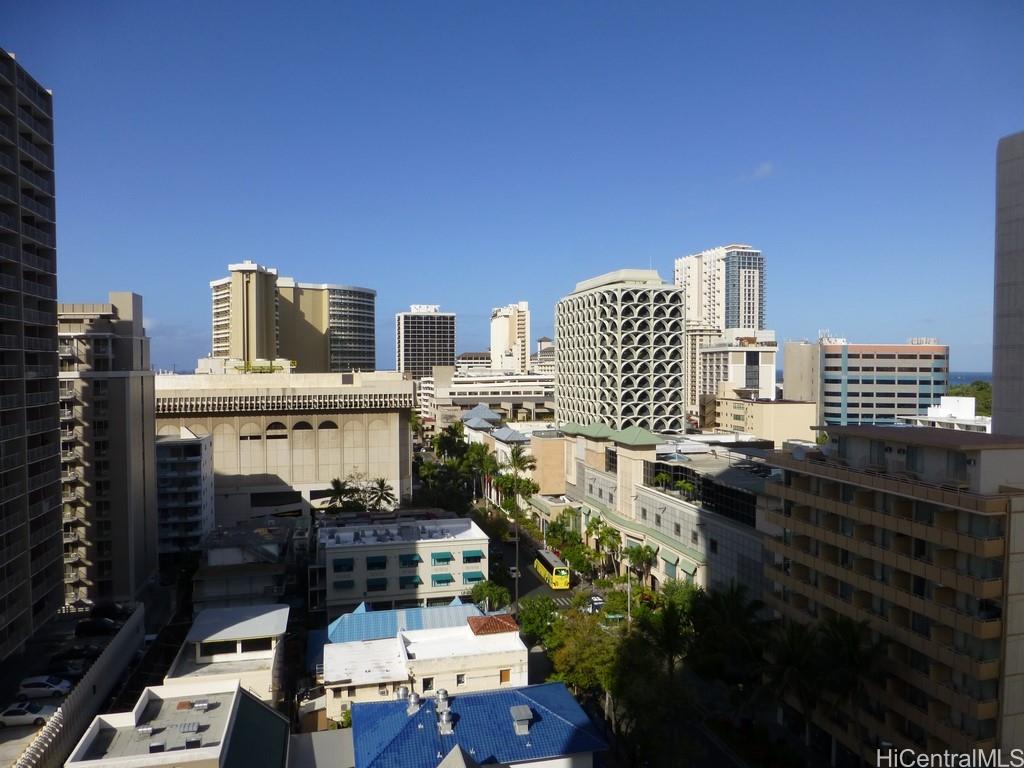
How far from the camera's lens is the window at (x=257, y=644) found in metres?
34.4

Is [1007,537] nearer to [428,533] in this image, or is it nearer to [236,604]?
[428,533]

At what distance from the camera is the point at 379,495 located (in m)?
76.3

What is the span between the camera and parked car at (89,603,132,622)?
44.1 meters

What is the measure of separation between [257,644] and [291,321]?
13083cm

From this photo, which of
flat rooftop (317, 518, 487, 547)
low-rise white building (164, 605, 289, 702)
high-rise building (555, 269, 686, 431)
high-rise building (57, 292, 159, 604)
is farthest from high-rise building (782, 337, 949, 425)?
low-rise white building (164, 605, 289, 702)

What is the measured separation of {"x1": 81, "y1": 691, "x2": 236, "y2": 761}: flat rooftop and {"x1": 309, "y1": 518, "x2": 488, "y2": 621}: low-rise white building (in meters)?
19.5

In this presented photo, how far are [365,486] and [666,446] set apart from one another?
36619mm

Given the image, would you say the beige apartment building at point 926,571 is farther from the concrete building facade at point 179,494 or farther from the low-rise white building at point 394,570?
the concrete building facade at point 179,494

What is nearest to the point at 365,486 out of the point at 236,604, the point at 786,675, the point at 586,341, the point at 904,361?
the point at 586,341

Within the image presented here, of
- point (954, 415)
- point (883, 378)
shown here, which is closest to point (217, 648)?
point (954, 415)

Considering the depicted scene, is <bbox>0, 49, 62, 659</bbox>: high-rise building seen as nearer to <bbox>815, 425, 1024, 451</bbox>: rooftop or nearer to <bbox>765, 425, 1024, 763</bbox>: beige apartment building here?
<bbox>765, 425, 1024, 763</bbox>: beige apartment building

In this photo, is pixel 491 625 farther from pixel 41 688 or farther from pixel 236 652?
pixel 41 688

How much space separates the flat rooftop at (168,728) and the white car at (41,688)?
31.0 ft

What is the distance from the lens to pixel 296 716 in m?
33.0
